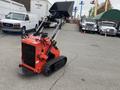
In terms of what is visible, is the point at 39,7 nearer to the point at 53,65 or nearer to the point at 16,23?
the point at 16,23

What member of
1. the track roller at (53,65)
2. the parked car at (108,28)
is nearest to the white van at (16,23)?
the track roller at (53,65)

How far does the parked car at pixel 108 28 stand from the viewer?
1980 centimetres

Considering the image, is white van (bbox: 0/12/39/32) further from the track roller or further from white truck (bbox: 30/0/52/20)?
the track roller

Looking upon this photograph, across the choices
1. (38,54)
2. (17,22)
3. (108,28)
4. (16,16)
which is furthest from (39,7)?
(38,54)

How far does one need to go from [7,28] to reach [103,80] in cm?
1008

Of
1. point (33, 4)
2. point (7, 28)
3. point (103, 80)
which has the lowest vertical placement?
point (103, 80)

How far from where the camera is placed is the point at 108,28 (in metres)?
19.9

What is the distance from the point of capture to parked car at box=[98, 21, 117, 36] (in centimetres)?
1980

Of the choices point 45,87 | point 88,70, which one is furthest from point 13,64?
point 88,70

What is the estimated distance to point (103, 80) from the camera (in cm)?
530

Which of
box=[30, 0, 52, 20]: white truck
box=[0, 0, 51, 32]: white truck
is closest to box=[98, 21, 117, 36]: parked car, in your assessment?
box=[30, 0, 52, 20]: white truck

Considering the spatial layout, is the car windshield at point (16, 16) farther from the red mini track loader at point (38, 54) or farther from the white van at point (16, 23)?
the red mini track loader at point (38, 54)

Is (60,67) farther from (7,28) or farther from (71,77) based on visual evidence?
(7,28)

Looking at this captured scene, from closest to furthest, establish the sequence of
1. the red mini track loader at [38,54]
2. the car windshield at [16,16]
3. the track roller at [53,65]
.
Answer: the red mini track loader at [38,54] < the track roller at [53,65] < the car windshield at [16,16]
